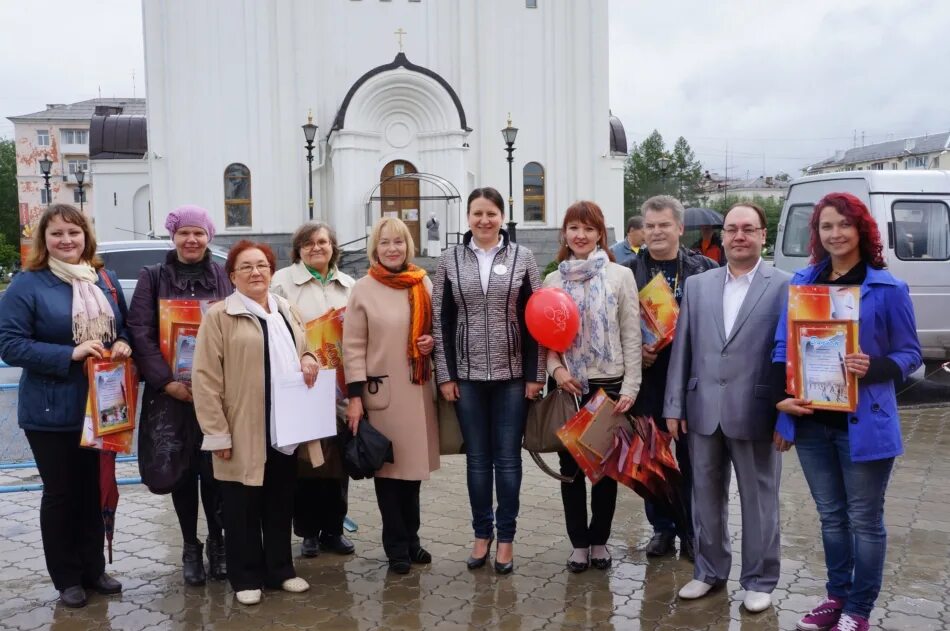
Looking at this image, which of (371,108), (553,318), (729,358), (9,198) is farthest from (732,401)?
(9,198)

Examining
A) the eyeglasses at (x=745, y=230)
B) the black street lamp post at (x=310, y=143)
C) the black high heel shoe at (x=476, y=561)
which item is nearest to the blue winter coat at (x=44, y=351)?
the black high heel shoe at (x=476, y=561)

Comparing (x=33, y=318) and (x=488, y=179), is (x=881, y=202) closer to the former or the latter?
(x=33, y=318)

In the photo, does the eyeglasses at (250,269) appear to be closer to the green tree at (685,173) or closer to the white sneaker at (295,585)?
the white sneaker at (295,585)

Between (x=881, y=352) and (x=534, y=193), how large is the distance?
981 inches

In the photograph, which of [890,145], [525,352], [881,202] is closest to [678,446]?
[525,352]

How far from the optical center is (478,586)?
5129mm

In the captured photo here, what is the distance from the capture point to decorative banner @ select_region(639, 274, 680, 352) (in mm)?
5164

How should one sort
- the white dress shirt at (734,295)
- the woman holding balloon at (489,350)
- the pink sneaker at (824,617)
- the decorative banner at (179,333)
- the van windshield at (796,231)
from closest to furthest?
the pink sneaker at (824,617)
the white dress shirt at (734,295)
the decorative banner at (179,333)
the woman holding balloon at (489,350)
the van windshield at (796,231)

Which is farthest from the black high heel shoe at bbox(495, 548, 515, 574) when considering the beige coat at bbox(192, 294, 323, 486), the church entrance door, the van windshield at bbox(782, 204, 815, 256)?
the church entrance door

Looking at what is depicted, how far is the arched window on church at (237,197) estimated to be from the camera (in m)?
27.0

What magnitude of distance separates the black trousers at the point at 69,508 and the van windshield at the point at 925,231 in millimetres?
10664

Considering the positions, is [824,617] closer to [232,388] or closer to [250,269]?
[232,388]

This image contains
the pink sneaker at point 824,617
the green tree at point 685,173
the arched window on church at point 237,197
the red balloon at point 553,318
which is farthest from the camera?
the green tree at point 685,173

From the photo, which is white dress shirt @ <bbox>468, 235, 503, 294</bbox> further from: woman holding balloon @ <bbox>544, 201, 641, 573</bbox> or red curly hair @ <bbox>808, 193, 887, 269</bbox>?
red curly hair @ <bbox>808, 193, 887, 269</bbox>
